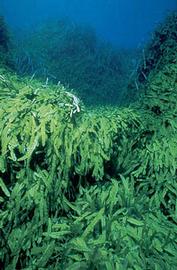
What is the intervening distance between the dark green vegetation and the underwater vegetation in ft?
12.2

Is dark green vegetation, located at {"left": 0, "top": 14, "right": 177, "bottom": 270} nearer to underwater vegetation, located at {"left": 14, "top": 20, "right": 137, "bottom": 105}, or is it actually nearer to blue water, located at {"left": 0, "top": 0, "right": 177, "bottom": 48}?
underwater vegetation, located at {"left": 14, "top": 20, "right": 137, "bottom": 105}

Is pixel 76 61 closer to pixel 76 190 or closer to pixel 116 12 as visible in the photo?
pixel 76 190

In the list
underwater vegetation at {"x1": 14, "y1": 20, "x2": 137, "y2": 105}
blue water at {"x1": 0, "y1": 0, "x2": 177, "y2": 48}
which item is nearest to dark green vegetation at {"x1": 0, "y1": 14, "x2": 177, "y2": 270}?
underwater vegetation at {"x1": 14, "y1": 20, "x2": 137, "y2": 105}

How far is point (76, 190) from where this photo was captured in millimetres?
3291

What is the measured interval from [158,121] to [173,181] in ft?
2.63

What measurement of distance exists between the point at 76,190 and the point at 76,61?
7262 millimetres

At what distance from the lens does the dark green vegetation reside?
258 centimetres

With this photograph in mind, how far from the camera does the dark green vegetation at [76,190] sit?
2.58 meters

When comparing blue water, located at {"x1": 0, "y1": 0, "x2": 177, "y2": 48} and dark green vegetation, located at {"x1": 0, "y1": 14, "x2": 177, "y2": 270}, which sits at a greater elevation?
blue water, located at {"x1": 0, "y1": 0, "x2": 177, "y2": 48}

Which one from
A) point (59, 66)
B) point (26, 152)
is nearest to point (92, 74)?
point (59, 66)

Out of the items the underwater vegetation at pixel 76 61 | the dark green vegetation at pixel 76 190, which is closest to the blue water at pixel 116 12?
the underwater vegetation at pixel 76 61

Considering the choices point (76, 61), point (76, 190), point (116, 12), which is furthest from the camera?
point (116, 12)

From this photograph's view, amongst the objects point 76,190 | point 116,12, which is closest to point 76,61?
point 76,190

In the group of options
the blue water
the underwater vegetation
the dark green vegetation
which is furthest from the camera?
the blue water
